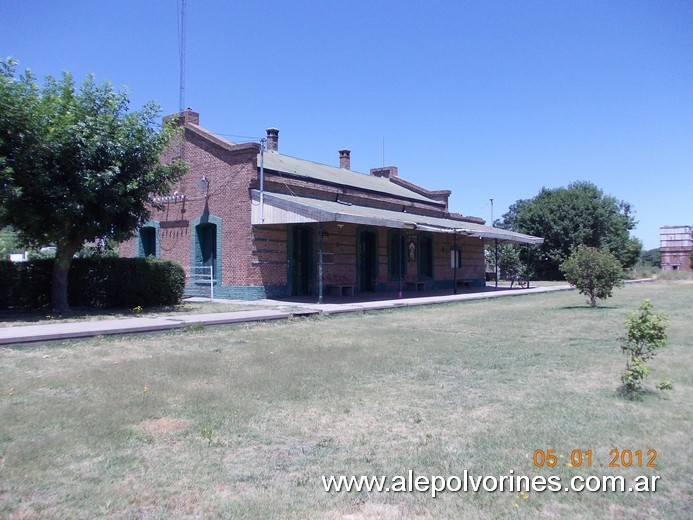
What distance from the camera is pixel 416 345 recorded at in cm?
970

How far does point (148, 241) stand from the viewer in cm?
2306

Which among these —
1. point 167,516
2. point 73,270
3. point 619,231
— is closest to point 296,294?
point 73,270

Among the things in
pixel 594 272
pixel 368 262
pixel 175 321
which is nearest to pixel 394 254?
pixel 368 262

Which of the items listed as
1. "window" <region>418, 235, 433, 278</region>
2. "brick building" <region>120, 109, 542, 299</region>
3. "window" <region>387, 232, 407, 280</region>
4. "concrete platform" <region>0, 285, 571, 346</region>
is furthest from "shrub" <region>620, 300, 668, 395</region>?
"window" <region>418, 235, 433, 278</region>

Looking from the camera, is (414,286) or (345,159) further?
(345,159)

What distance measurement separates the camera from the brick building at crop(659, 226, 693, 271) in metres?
56.6

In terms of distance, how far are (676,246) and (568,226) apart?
2094 centimetres

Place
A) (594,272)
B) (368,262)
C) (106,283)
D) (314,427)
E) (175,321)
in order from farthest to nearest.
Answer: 1. (368,262)
2. (594,272)
3. (106,283)
4. (175,321)
5. (314,427)

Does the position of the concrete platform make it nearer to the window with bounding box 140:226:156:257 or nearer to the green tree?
the green tree

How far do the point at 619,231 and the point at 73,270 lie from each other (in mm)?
45095

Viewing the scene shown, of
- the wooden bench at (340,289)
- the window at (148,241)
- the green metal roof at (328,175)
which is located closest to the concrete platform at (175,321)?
the wooden bench at (340,289)

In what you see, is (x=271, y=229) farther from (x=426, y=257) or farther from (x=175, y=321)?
(x=426, y=257)

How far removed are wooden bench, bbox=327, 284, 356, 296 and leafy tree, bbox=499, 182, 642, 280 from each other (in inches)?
1144
